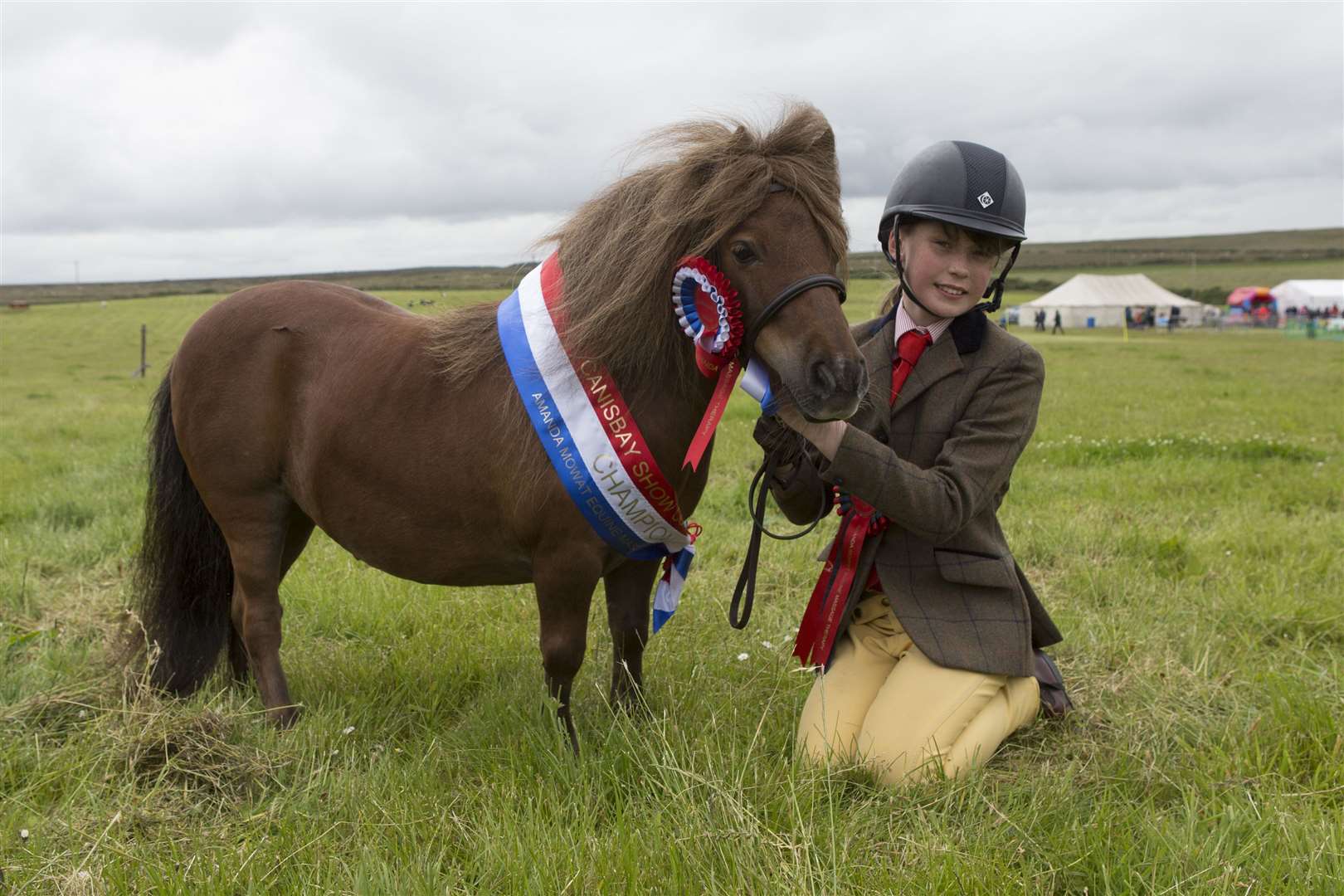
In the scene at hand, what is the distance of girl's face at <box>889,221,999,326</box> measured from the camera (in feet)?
10.5

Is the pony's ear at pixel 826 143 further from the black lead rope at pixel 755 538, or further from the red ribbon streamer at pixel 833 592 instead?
the red ribbon streamer at pixel 833 592

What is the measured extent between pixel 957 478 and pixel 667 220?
1289mm

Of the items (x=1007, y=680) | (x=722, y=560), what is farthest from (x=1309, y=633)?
(x=722, y=560)

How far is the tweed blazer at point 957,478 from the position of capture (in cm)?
315

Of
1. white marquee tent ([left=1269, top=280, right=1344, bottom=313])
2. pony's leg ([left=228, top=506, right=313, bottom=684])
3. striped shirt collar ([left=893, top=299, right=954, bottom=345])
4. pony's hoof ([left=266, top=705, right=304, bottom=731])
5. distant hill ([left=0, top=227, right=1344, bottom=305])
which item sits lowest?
pony's hoof ([left=266, top=705, right=304, bottom=731])

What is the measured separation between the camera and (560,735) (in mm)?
3113

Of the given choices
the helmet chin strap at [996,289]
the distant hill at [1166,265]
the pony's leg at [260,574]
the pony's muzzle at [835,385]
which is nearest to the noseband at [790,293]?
the pony's muzzle at [835,385]

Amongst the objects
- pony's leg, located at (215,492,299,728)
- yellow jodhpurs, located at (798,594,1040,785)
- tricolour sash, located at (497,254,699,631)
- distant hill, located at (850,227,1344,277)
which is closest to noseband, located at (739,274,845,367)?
tricolour sash, located at (497,254,699,631)

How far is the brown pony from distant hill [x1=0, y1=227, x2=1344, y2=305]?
179 feet

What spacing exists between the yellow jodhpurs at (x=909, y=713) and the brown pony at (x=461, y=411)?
0.79 metres

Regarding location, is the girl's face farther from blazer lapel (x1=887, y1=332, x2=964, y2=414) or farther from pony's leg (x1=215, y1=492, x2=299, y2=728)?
pony's leg (x1=215, y1=492, x2=299, y2=728)

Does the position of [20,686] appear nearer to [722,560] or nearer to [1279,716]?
[722,560]

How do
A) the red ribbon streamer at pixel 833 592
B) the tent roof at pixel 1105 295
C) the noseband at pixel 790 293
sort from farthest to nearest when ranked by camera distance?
the tent roof at pixel 1105 295 < the red ribbon streamer at pixel 833 592 < the noseband at pixel 790 293

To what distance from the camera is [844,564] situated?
3.51 m
